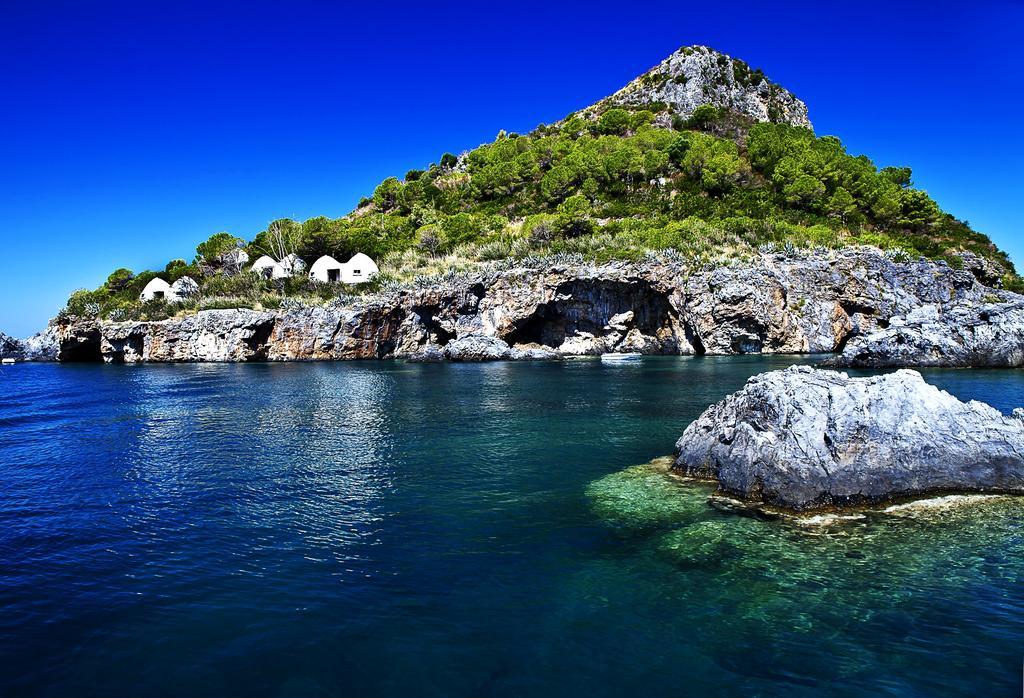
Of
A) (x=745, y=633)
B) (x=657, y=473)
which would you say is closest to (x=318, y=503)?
(x=657, y=473)

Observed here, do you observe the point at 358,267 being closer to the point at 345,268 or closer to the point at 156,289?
the point at 345,268

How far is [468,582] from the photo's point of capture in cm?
931

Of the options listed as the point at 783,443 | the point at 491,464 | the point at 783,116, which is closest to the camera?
the point at 783,443

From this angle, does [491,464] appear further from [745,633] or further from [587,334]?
[587,334]

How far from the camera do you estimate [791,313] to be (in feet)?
177

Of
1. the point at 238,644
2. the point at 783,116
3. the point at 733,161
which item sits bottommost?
the point at 238,644

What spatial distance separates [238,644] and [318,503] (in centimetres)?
594

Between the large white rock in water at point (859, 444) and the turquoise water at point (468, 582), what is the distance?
0.97 m

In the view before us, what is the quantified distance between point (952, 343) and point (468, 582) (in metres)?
46.0

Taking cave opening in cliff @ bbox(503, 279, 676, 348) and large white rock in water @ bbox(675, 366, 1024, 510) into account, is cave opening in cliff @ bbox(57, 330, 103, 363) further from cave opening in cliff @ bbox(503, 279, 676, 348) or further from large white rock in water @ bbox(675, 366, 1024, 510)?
large white rock in water @ bbox(675, 366, 1024, 510)

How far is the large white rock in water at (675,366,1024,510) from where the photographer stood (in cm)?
1240

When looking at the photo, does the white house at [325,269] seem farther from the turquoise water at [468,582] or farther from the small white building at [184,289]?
the turquoise water at [468,582]

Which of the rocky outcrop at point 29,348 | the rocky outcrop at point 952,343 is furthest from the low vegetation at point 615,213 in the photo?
the rocky outcrop at point 952,343

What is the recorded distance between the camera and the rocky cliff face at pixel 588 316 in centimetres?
5416
